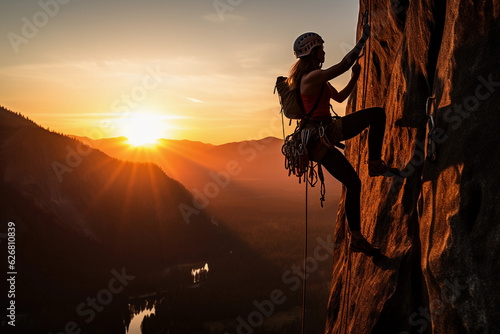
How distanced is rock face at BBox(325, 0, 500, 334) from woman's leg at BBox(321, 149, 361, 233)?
73 centimetres

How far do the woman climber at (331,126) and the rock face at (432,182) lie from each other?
1.60ft

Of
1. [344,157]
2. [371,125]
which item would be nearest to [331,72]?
[371,125]

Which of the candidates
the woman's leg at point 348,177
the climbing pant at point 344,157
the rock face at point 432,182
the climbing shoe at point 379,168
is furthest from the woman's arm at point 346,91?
the climbing shoe at point 379,168

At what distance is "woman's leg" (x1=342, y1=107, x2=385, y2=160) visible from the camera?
6.02m

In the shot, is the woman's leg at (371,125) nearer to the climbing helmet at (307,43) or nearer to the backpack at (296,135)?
the backpack at (296,135)

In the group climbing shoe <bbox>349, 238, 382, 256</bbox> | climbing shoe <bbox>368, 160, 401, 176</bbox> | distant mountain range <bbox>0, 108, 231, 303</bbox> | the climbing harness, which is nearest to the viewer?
the climbing harness

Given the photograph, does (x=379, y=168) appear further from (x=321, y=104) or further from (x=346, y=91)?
(x=346, y=91)

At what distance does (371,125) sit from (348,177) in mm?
866

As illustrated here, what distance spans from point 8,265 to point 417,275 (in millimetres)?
78764

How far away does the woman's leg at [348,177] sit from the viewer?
6.10 m

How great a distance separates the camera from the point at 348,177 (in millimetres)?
6094

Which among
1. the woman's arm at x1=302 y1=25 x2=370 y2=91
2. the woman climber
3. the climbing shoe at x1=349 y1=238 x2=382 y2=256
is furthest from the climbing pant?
the woman's arm at x1=302 y1=25 x2=370 y2=91

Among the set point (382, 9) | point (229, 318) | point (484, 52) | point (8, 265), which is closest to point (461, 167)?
point (484, 52)

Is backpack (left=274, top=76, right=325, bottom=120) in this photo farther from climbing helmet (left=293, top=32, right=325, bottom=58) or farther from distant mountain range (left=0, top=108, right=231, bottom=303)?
distant mountain range (left=0, top=108, right=231, bottom=303)
